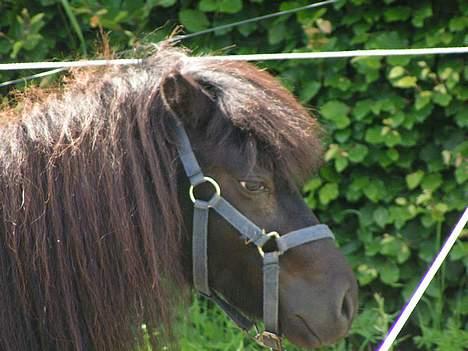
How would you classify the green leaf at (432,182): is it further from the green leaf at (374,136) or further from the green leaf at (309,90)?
the green leaf at (309,90)

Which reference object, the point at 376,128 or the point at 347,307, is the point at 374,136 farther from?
the point at 347,307

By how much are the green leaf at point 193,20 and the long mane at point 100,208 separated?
1.75m

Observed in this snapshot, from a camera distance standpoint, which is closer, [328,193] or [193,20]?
[328,193]

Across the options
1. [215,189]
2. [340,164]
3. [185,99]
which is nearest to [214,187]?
[215,189]

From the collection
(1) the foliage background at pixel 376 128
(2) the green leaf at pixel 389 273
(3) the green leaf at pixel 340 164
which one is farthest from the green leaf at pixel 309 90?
(2) the green leaf at pixel 389 273

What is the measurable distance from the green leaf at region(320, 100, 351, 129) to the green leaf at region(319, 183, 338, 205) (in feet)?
0.86

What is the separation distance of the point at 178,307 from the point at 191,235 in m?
0.22

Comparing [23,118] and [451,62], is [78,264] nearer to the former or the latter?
[23,118]

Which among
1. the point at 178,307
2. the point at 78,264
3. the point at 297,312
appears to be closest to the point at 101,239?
the point at 78,264

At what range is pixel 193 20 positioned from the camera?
4.45 metres

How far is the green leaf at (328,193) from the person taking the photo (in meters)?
4.29

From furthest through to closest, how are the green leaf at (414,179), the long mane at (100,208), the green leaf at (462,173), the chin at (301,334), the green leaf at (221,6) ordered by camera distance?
the green leaf at (221,6)
the green leaf at (414,179)
the green leaf at (462,173)
the chin at (301,334)
the long mane at (100,208)

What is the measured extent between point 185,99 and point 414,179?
1778 millimetres

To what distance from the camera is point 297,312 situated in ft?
8.78
